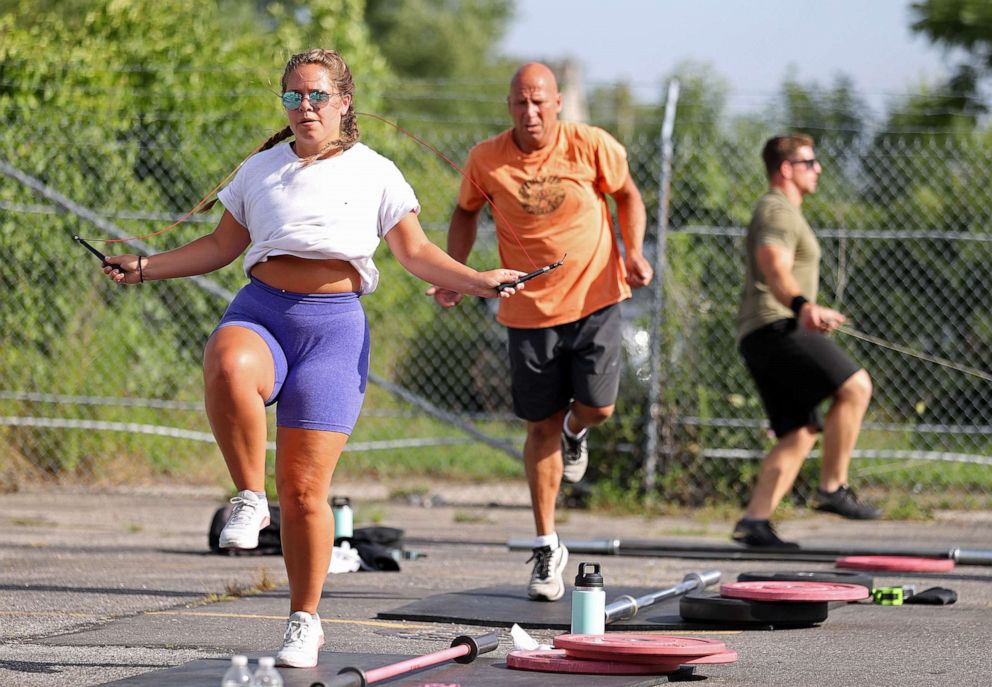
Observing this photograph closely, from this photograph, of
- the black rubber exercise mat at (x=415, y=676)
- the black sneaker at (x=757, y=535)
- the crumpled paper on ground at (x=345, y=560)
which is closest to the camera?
the black rubber exercise mat at (x=415, y=676)

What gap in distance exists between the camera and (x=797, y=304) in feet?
24.1


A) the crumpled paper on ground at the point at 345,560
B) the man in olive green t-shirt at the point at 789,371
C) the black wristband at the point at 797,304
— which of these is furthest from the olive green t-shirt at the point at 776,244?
the crumpled paper on ground at the point at 345,560

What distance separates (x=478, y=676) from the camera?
391 cm

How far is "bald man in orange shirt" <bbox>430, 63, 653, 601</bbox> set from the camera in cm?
596

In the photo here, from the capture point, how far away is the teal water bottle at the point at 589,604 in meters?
4.31

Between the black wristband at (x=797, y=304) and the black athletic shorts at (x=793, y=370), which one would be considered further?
the black athletic shorts at (x=793, y=370)

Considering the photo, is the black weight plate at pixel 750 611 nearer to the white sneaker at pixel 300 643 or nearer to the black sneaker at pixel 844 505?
the white sneaker at pixel 300 643

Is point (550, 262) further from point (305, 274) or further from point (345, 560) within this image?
point (305, 274)

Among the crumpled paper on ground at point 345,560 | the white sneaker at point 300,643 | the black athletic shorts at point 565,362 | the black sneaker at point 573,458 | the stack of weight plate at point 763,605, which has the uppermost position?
the black athletic shorts at point 565,362

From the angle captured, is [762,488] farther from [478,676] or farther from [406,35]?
[406,35]

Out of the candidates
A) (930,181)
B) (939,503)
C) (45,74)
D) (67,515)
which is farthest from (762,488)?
(45,74)

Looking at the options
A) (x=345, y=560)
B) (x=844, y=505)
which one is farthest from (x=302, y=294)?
(x=844, y=505)

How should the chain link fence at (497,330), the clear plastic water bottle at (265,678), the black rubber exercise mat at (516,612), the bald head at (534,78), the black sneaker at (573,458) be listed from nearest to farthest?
the clear plastic water bottle at (265,678) < the black rubber exercise mat at (516,612) < the bald head at (534,78) < the black sneaker at (573,458) < the chain link fence at (497,330)

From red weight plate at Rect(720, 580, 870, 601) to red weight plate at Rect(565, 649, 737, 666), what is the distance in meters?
1.03
